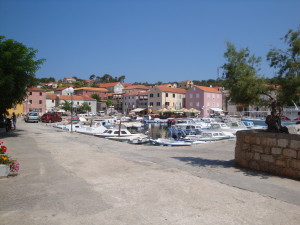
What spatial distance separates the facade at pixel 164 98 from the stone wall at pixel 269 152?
2832 inches

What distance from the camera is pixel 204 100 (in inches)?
3167

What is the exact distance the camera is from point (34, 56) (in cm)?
2116

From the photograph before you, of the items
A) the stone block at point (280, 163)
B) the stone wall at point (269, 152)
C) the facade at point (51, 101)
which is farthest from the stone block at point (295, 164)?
the facade at point (51, 101)

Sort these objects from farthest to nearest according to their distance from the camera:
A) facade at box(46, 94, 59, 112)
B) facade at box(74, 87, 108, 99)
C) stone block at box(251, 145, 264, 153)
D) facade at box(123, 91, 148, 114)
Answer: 1. facade at box(74, 87, 108, 99)
2. facade at box(123, 91, 148, 114)
3. facade at box(46, 94, 59, 112)
4. stone block at box(251, 145, 264, 153)

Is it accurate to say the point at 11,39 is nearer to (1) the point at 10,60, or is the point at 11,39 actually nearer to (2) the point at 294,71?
(1) the point at 10,60

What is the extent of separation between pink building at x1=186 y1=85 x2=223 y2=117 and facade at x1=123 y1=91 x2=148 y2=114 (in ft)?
52.4

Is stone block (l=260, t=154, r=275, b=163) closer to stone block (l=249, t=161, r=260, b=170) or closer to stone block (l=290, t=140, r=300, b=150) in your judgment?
stone block (l=249, t=161, r=260, b=170)

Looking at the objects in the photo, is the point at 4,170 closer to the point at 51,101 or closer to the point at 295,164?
the point at 295,164

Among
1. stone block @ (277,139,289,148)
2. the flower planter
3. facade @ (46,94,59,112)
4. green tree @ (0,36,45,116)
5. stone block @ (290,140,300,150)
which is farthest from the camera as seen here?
facade @ (46,94,59,112)

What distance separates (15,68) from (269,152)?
1895 cm

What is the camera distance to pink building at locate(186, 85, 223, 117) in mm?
80562

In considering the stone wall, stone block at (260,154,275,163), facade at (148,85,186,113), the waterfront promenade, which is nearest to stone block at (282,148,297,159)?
the stone wall

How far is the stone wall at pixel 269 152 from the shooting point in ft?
25.8

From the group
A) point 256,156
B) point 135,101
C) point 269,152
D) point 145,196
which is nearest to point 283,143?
point 269,152
